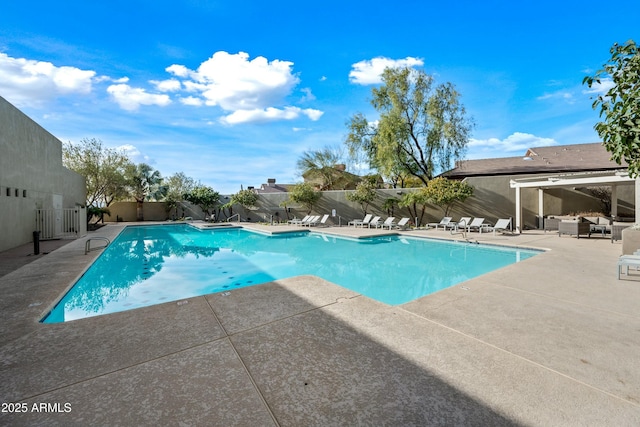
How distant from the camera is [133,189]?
23484 millimetres

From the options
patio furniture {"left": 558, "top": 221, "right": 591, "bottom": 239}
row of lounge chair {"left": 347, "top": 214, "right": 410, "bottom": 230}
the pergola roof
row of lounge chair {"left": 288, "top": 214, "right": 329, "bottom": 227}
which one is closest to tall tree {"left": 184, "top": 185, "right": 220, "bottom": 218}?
row of lounge chair {"left": 288, "top": 214, "right": 329, "bottom": 227}

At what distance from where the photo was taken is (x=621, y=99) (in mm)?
2895

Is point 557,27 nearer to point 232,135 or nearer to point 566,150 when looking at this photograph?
point 566,150

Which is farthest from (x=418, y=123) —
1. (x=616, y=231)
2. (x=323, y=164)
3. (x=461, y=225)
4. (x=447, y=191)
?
(x=616, y=231)

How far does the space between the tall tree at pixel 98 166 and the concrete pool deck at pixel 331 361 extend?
2186cm

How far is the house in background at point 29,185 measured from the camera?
27.7 ft

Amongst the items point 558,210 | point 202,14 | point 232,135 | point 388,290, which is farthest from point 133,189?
point 558,210

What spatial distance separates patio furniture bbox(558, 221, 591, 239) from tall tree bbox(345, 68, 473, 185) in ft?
26.3

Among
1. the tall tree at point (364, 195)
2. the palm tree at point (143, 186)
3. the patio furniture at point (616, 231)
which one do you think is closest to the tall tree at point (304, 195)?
the tall tree at point (364, 195)

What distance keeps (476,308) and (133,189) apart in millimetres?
26623

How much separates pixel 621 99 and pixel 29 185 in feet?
49.3

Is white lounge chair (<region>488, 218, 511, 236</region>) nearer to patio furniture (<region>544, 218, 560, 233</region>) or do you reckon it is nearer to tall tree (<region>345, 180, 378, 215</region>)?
patio furniture (<region>544, 218, 560, 233</region>)

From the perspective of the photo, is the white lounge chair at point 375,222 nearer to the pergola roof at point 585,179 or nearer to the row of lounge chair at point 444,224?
the row of lounge chair at point 444,224

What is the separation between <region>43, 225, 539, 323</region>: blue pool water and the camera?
18.2 ft
